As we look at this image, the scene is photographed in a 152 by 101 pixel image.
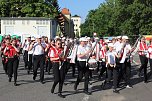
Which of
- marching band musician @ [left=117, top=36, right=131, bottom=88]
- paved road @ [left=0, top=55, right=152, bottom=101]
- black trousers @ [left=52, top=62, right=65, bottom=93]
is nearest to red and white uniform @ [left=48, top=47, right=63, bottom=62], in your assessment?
black trousers @ [left=52, top=62, right=65, bottom=93]

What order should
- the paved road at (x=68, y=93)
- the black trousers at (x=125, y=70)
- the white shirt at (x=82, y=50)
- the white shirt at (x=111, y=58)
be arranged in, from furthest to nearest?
the black trousers at (x=125, y=70)
the white shirt at (x=111, y=58)
the white shirt at (x=82, y=50)
the paved road at (x=68, y=93)

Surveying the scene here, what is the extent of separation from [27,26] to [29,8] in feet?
16.4

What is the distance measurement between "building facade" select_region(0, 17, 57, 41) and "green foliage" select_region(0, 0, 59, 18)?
1.13m

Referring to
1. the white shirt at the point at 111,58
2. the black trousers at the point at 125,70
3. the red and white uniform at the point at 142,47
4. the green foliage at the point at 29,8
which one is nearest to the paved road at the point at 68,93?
the black trousers at the point at 125,70

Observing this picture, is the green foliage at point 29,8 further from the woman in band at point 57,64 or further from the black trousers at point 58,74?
the black trousers at point 58,74

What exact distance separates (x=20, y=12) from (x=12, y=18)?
3827 millimetres

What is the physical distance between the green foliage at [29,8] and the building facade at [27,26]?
3.70 ft

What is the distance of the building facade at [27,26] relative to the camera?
76000 mm

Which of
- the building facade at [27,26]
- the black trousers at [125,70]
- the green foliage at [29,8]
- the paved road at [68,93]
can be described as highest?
the green foliage at [29,8]

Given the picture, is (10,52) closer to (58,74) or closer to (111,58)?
(58,74)

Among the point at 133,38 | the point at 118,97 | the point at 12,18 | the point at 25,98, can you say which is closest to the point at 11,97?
the point at 25,98

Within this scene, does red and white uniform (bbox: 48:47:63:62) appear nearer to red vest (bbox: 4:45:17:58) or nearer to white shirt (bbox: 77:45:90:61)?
white shirt (bbox: 77:45:90:61)

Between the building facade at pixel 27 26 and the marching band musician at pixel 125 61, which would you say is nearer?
the marching band musician at pixel 125 61

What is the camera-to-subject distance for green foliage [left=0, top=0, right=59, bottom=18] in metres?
74.1
